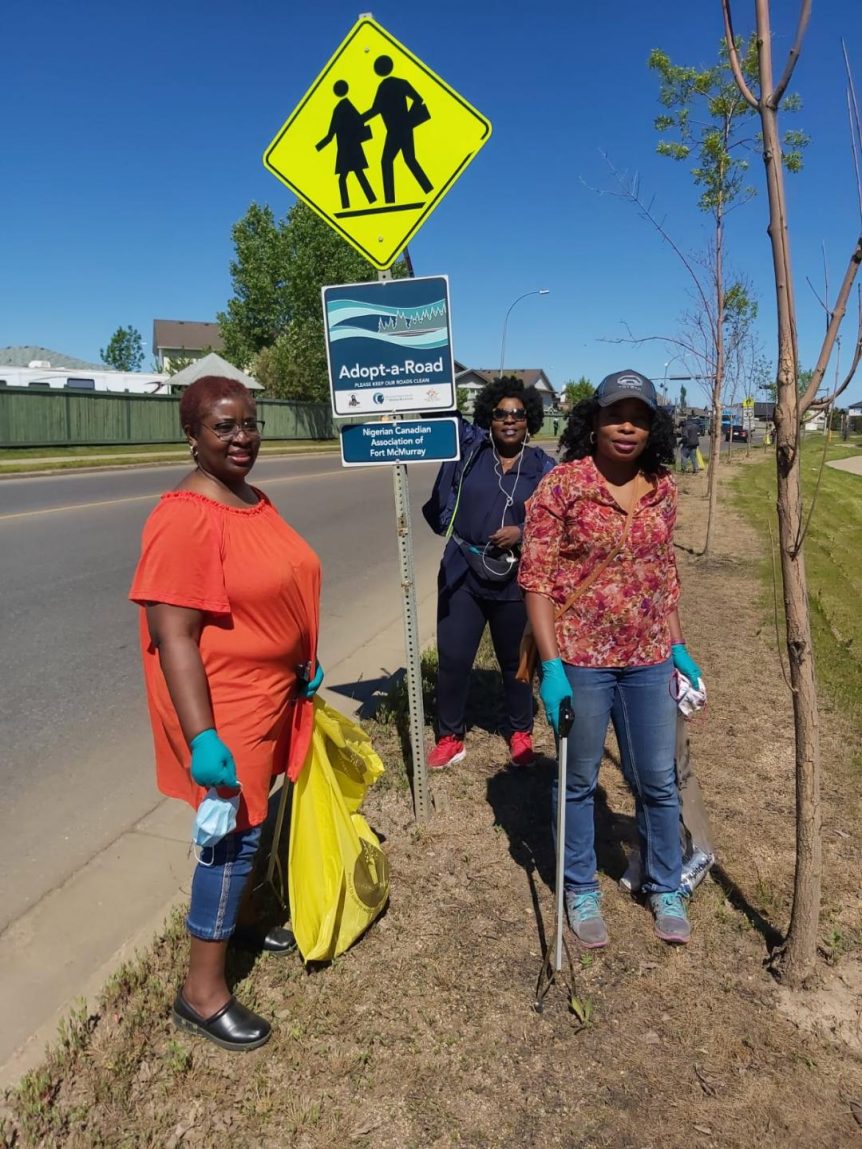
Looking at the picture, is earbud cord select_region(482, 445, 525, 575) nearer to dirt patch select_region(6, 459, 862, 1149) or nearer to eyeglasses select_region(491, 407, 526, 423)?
eyeglasses select_region(491, 407, 526, 423)

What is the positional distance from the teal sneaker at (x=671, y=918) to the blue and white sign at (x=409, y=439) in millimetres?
1869

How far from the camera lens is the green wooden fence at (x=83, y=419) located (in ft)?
74.9

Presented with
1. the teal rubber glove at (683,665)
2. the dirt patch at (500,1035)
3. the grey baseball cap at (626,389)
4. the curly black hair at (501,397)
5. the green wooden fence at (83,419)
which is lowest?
the dirt patch at (500,1035)

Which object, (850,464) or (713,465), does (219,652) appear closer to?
(713,465)

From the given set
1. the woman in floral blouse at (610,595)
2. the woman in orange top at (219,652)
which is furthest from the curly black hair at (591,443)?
the woman in orange top at (219,652)

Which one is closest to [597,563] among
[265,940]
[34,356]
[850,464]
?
[265,940]

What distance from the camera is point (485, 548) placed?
4.05 m

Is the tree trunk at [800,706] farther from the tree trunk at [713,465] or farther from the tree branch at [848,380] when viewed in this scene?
the tree trunk at [713,465]

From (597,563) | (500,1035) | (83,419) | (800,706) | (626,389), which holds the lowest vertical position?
(500,1035)

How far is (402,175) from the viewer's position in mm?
3361

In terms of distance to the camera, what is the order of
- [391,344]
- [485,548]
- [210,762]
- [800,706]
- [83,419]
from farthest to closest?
[83,419], [485,548], [391,344], [800,706], [210,762]

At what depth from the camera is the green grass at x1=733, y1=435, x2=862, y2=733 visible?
18.0 feet

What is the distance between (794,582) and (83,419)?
87.5 ft

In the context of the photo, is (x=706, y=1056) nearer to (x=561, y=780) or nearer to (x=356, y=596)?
(x=561, y=780)
